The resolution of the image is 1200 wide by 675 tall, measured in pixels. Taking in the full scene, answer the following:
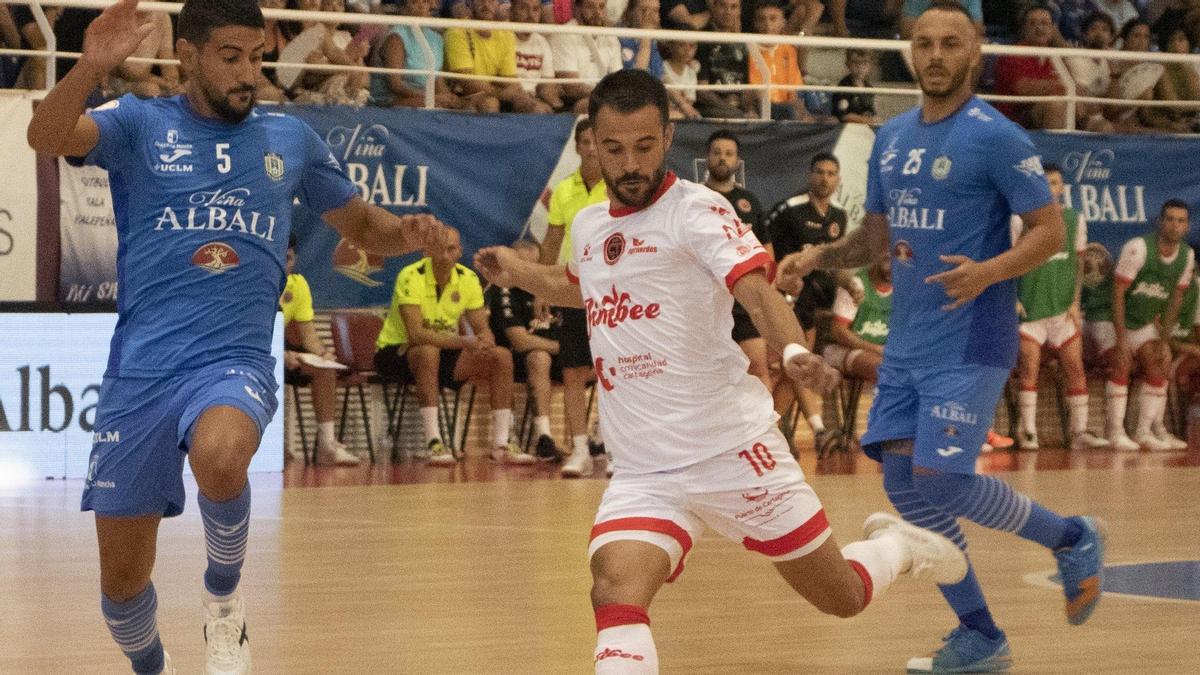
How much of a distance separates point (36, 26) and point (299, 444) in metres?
3.57

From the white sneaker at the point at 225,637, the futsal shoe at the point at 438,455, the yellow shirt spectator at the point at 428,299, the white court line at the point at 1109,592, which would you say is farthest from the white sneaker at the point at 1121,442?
the white sneaker at the point at 225,637

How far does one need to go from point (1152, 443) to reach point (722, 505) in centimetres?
1151

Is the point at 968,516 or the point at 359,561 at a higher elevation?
the point at 968,516

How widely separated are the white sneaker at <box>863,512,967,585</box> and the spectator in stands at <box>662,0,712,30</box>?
10376mm

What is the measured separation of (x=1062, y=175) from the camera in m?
15.3

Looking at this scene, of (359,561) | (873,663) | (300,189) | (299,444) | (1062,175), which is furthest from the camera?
(1062,175)

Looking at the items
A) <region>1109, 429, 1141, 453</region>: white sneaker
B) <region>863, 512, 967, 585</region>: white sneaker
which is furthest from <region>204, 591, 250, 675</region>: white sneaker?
<region>1109, 429, 1141, 453</region>: white sneaker

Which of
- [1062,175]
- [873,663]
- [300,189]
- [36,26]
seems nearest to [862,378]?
[1062,175]

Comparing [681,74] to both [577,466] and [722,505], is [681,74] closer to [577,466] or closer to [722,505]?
[577,466]

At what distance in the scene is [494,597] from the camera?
23.2ft

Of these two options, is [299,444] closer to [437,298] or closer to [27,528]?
[437,298]

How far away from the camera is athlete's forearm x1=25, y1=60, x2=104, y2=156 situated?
4539 mm

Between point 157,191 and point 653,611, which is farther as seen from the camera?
point 653,611

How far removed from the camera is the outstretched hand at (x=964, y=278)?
17.8 ft
